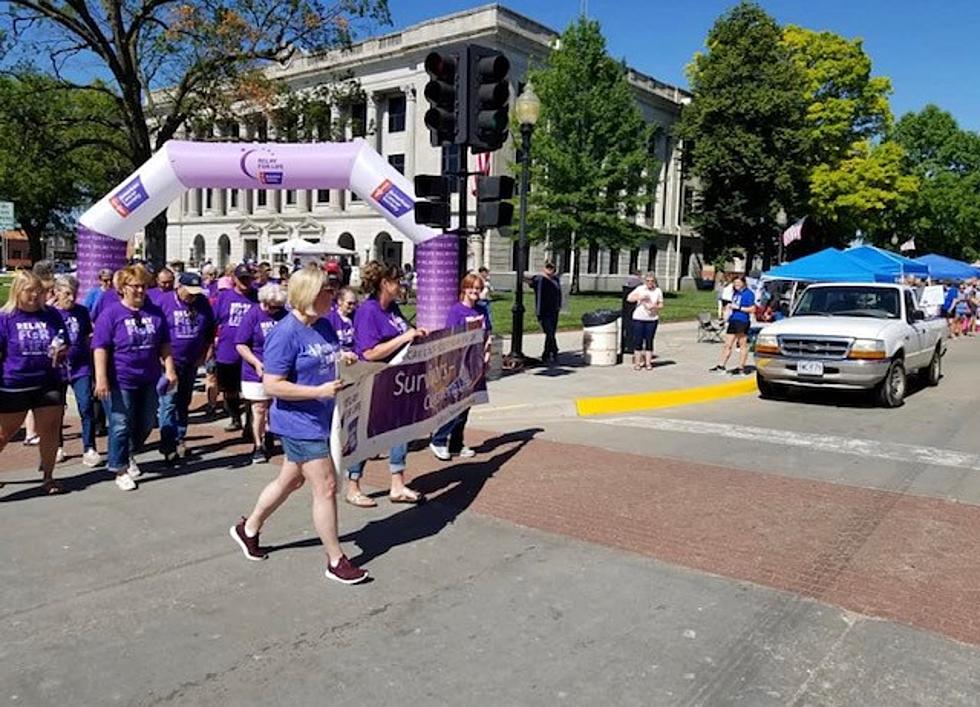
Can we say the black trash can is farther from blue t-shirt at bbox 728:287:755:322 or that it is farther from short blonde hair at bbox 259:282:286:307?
short blonde hair at bbox 259:282:286:307

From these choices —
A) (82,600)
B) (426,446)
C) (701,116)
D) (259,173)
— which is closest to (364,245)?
(701,116)

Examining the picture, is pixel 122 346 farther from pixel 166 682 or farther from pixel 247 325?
pixel 166 682

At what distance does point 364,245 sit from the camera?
2213 inches

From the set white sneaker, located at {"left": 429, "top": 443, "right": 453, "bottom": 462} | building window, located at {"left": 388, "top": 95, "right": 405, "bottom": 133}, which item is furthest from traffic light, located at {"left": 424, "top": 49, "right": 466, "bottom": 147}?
building window, located at {"left": 388, "top": 95, "right": 405, "bottom": 133}

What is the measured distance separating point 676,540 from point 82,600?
12.2ft

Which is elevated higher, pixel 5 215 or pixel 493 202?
pixel 493 202

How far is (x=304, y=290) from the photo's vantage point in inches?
185

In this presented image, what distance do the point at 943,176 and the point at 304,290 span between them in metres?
72.8

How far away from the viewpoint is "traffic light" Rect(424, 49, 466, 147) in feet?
29.5

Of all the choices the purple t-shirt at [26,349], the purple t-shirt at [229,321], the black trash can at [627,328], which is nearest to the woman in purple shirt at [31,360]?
the purple t-shirt at [26,349]

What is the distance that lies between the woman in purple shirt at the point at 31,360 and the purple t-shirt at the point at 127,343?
0.31 m

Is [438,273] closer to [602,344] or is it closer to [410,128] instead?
[602,344]

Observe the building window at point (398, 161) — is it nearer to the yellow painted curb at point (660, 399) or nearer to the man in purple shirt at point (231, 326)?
the yellow painted curb at point (660, 399)

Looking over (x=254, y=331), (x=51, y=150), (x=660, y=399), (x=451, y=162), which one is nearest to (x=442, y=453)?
(x=254, y=331)
